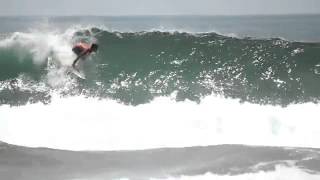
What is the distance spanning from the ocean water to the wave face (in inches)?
0.8

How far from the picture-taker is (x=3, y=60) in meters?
9.32

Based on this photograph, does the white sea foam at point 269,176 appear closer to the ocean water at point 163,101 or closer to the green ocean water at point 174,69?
the ocean water at point 163,101

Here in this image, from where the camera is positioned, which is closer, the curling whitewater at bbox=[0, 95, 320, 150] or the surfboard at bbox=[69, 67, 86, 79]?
the curling whitewater at bbox=[0, 95, 320, 150]

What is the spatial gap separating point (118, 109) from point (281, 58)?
3.70 metres

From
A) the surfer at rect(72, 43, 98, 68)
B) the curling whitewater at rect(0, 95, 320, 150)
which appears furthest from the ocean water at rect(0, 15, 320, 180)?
the surfer at rect(72, 43, 98, 68)

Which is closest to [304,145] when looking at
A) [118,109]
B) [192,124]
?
[192,124]

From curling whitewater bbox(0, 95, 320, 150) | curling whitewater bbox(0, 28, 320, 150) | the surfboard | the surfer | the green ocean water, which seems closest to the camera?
curling whitewater bbox(0, 95, 320, 150)

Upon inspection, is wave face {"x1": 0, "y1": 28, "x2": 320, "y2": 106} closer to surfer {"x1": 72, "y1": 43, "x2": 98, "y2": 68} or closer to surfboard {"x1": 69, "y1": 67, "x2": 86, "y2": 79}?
→ surfboard {"x1": 69, "y1": 67, "x2": 86, "y2": 79}

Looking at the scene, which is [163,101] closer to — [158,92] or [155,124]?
[158,92]

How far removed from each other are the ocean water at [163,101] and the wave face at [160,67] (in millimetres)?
21

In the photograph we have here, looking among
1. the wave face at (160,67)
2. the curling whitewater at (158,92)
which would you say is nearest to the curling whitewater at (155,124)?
the curling whitewater at (158,92)

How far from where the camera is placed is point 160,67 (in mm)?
8797

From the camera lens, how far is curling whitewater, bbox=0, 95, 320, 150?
6355 millimetres

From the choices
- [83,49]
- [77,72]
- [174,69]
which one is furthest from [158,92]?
[83,49]
